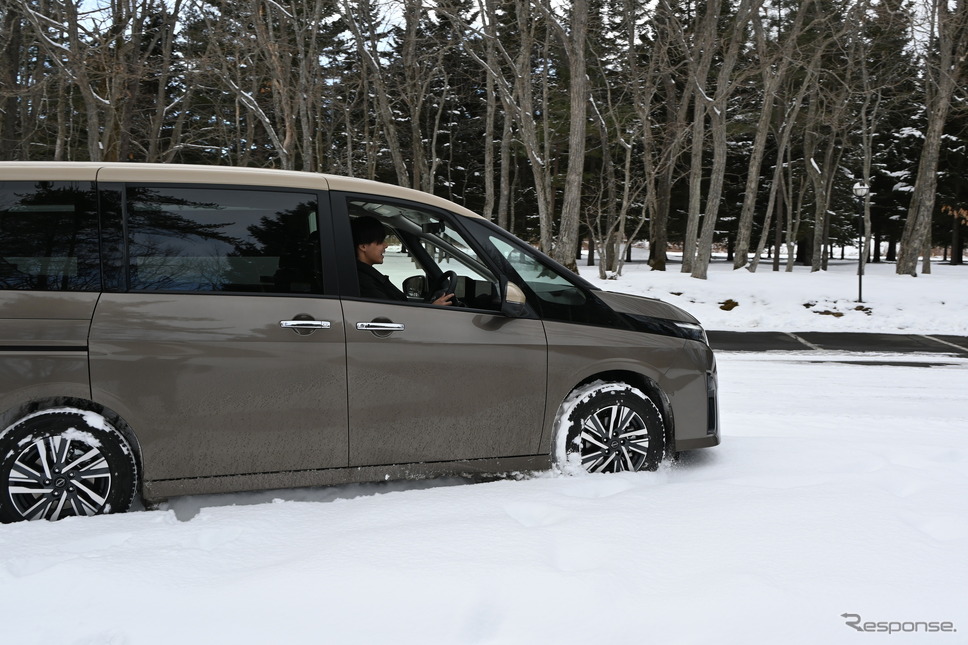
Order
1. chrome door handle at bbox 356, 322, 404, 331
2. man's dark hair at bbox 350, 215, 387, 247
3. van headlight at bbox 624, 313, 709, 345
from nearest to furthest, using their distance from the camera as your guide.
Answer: chrome door handle at bbox 356, 322, 404, 331 → man's dark hair at bbox 350, 215, 387, 247 → van headlight at bbox 624, 313, 709, 345

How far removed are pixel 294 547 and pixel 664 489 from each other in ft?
6.73

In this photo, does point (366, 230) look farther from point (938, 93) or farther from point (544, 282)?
point (938, 93)

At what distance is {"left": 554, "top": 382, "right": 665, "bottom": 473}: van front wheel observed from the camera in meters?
4.63

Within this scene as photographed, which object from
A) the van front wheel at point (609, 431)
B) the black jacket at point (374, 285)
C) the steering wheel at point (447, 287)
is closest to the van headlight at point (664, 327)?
the van front wheel at point (609, 431)

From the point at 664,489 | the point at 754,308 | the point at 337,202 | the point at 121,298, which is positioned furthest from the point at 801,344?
the point at 121,298

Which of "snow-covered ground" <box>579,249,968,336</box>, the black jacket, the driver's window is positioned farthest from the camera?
"snow-covered ground" <box>579,249,968,336</box>

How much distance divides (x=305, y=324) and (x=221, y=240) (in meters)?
0.62

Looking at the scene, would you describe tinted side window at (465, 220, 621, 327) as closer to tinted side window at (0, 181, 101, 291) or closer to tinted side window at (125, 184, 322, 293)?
tinted side window at (125, 184, 322, 293)

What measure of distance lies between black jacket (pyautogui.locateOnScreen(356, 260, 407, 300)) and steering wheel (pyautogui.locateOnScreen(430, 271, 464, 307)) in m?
0.20

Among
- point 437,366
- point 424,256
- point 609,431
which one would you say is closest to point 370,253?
point 424,256

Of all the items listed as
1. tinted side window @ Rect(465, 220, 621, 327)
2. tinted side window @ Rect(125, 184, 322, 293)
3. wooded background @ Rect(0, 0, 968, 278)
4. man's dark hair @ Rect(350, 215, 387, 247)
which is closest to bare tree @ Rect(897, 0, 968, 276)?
wooded background @ Rect(0, 0, 968, 278)

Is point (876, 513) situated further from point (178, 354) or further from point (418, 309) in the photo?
point (178, 354)

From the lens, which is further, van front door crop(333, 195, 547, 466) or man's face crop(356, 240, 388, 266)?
man's face crop(356, 240, 388, 266)

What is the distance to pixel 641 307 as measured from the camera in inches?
194
